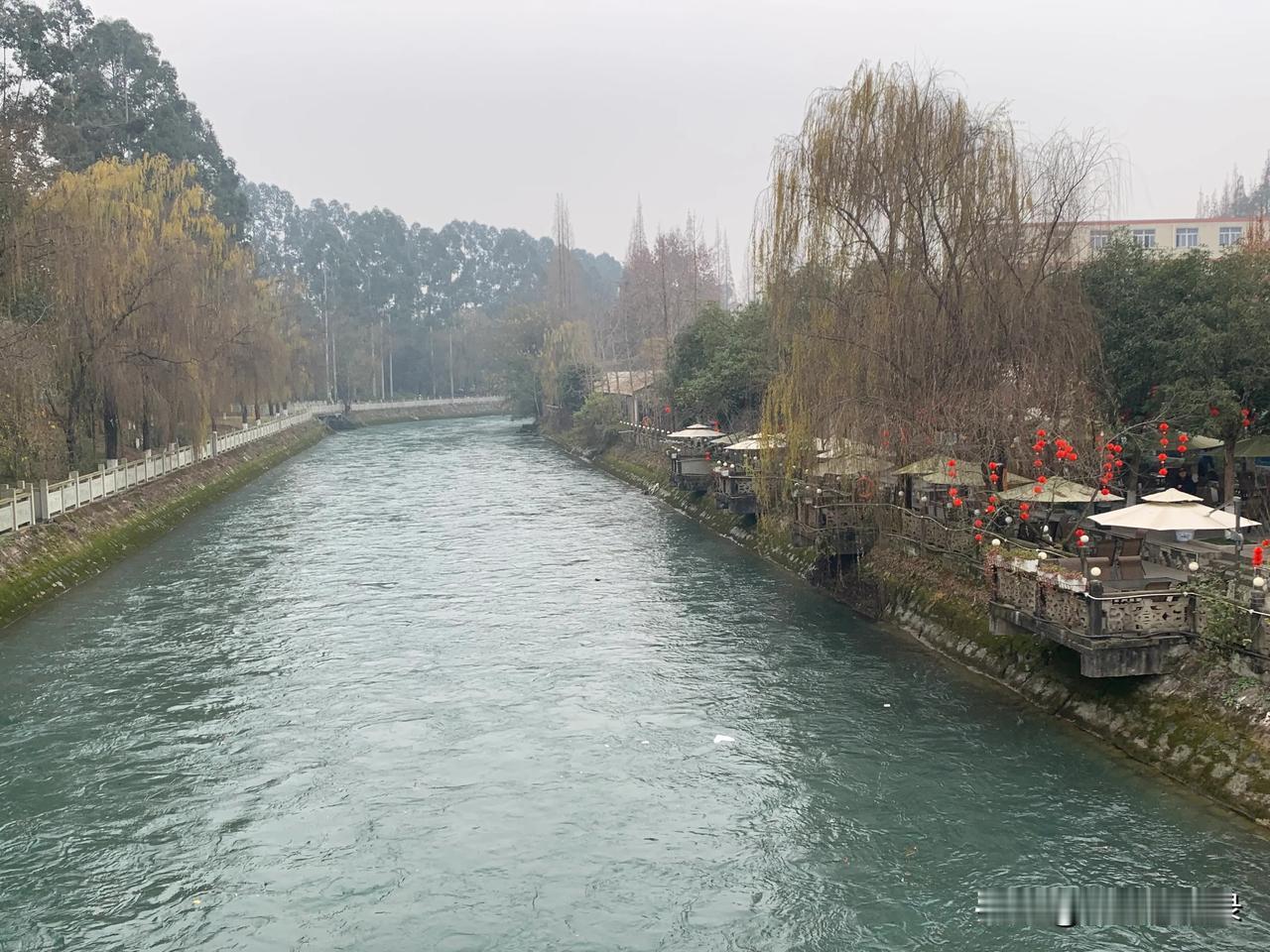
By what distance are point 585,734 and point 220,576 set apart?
17789 mm

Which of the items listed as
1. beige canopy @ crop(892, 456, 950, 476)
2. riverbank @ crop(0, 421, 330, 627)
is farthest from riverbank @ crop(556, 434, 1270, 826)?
riverbank @ crop(0, 421, 330, 627)

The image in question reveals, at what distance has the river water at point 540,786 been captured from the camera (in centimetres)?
1245

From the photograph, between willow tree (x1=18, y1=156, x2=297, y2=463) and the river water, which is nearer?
the river water

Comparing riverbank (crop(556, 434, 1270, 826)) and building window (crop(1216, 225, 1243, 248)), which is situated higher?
building window (crop(1216, 225, 1243, 248))

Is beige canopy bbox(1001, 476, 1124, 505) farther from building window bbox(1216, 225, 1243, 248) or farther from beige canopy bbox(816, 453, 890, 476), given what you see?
building window bbox(1216, 225, 1243, 248)

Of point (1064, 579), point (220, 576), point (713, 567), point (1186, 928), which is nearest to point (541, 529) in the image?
point (713, 567)

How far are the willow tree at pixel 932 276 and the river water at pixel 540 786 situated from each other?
5181 millimetres

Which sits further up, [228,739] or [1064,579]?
[1064,579]

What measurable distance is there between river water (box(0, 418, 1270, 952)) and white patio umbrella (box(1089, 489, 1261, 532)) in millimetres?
3664

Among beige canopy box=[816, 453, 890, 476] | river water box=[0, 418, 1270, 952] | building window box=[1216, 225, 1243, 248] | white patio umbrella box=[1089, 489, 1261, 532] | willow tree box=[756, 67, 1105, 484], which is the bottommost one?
river water box=[0, 418, 1270, 952]

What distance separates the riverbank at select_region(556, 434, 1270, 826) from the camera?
47.3ft

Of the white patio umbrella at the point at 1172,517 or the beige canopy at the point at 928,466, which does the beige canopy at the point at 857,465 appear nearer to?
the beige canopy at the point at 928,466

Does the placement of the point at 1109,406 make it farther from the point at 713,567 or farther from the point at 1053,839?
the point at 1053,839

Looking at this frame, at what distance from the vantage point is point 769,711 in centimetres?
1920
